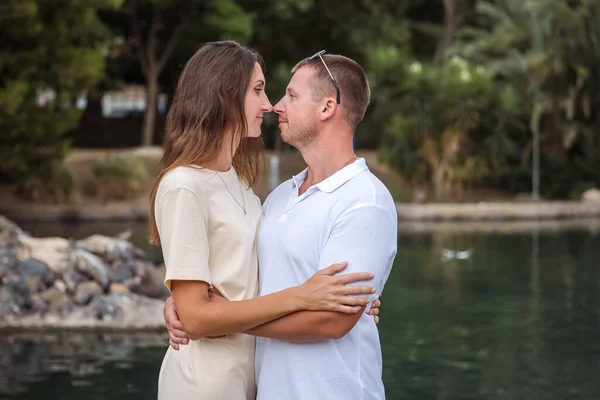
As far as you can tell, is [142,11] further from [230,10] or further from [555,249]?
[555,249]

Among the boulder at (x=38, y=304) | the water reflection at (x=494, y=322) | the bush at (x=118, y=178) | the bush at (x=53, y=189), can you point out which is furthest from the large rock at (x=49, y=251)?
the bush at (x=118, y=178)

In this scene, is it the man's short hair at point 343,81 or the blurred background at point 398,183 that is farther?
the blurred background at point 398,183

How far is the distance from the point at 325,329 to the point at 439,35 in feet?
106

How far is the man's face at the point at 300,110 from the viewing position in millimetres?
2760

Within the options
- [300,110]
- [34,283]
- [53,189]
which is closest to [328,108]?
[300,110]

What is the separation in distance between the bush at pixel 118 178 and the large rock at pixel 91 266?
13.5 m

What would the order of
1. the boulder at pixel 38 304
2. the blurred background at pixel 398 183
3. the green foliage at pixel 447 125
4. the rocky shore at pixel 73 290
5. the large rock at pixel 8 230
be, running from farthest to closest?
the green foliage at pixel 447 125
the large rock at pixel 8 230
the boulder at pixel 38 304
the rocky shore at pixel 73 290
the blurred background at pixel 398 183

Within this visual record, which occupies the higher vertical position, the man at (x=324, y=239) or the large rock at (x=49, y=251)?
the man at (x=324, y=239)

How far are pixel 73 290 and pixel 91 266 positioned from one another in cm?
35

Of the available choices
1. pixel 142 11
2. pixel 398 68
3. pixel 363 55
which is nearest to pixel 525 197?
pixel 398 68

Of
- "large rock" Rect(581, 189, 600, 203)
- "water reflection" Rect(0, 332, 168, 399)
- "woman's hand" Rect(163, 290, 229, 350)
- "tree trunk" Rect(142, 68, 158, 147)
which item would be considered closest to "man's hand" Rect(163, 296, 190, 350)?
"woman's hand" Rect(163, 290, 229, 350)

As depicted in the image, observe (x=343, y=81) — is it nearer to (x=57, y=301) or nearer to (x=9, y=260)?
(x=57, y=301)

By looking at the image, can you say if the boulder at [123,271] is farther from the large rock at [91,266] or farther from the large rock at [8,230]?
the large rock at [8,230]

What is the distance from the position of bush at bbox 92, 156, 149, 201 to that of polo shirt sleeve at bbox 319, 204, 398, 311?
22.2 meters
